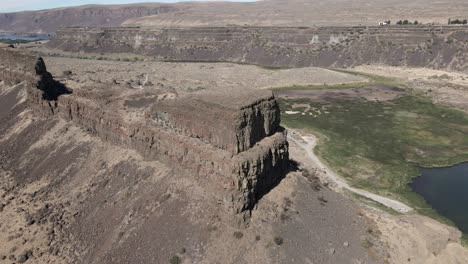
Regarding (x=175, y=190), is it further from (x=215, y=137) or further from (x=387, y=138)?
(x=387, y=138)

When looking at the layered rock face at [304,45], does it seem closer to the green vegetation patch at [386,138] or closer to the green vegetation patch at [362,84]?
the green vegetation patch at [362,84]

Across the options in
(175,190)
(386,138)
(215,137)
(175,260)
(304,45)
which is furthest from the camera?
(304,45)

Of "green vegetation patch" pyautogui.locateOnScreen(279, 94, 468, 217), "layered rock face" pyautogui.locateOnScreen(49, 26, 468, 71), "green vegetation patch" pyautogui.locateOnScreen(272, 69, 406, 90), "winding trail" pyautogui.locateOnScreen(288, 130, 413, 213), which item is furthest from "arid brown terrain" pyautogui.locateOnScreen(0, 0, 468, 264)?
"layered rock face" pyautogui.locateOnScreen(49, 26, 468, 71)

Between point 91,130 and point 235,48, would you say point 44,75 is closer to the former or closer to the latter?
point 91,130

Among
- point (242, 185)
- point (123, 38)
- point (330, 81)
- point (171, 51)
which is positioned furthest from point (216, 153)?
point (123, 38)

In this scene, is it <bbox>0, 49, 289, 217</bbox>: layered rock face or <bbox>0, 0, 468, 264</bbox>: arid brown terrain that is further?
<bbox>0, 49, 289, 217</bbox>: layered rock face

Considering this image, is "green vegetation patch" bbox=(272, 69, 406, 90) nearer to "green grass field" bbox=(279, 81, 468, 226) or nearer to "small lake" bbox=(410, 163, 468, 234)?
"green grass field" bbox=(279, 81, 468, 226)

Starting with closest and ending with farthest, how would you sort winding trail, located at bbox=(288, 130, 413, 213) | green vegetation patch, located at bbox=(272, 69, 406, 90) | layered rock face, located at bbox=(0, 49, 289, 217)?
1. layered rock face, located at bbox=(0, 49, 289, 217)
2. winding trail, located at bbox=(288, 130, 413, 213)
3. green vegetation patch, located at bbox=(272, 69, 406, 90)

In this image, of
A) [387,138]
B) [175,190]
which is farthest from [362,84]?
[175,190]
